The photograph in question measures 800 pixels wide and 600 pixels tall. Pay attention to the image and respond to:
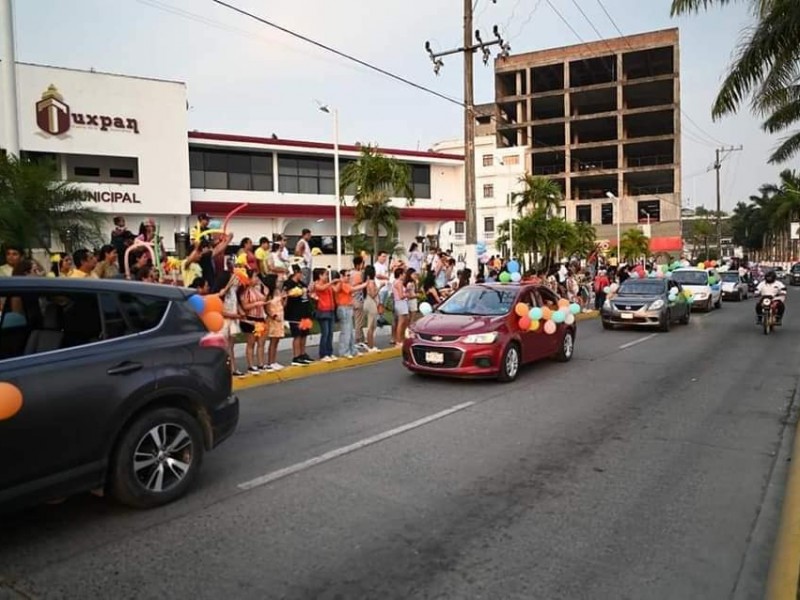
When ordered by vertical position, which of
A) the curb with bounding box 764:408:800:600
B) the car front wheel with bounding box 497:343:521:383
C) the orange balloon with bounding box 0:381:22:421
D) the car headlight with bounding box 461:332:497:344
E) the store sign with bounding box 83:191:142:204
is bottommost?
the curb with bounding box 764:408:800:600

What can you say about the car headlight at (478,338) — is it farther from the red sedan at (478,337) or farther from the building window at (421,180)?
the building window at (421,180)

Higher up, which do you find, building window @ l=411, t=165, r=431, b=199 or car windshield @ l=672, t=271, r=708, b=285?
building window @ l=411, t=165, r=431, b=199

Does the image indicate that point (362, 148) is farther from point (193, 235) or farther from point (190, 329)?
point (190, 329)

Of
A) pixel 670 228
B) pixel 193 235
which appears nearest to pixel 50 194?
pixel 193 235

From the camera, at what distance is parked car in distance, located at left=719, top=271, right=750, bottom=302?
29.2 meters

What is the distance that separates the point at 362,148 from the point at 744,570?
26.5 m

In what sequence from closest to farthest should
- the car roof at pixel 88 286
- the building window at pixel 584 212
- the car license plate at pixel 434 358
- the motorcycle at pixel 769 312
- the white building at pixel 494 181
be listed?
the car roof at pixel 88 286 → the car license plate at pixel 434 358 → the motorcycle at pixel 769 312 → the white building at pixel 494 181 → the building window at pixel 584 212

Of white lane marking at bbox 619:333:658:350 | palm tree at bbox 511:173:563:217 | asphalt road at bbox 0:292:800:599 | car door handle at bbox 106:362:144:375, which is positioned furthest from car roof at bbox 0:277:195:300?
palm tree at bbox 511:173:563:217

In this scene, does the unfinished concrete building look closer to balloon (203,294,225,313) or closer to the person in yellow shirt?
the person in yellow shirt

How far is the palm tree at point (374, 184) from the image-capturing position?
27.9 meters

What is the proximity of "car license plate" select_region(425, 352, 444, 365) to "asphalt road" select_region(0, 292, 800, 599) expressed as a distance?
93 cm

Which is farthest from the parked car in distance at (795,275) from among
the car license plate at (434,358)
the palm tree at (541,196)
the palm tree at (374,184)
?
the car license plate at (434,358)

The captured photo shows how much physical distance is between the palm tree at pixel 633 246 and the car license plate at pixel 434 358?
55610mm

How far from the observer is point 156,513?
4730 millimetres
